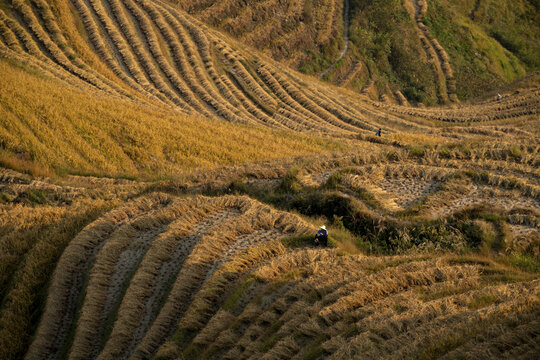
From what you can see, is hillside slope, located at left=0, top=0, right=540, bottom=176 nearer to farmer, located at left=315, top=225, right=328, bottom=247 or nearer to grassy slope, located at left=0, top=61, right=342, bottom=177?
grassy slope, located at left=0, top=61, right=342, bottom=177

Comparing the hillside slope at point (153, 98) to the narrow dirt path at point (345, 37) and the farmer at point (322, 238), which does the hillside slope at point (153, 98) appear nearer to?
the narrow dirt path at point (345, 37)

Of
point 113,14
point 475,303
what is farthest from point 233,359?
point 113,14

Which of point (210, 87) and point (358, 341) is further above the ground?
point (358, 341)

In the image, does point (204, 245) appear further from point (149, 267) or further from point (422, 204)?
point (422, 204)

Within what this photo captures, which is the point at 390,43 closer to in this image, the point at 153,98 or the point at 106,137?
the point at 153,98

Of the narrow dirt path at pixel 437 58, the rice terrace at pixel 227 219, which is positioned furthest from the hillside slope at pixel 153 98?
the narrow dirt path at pixel 437 58
